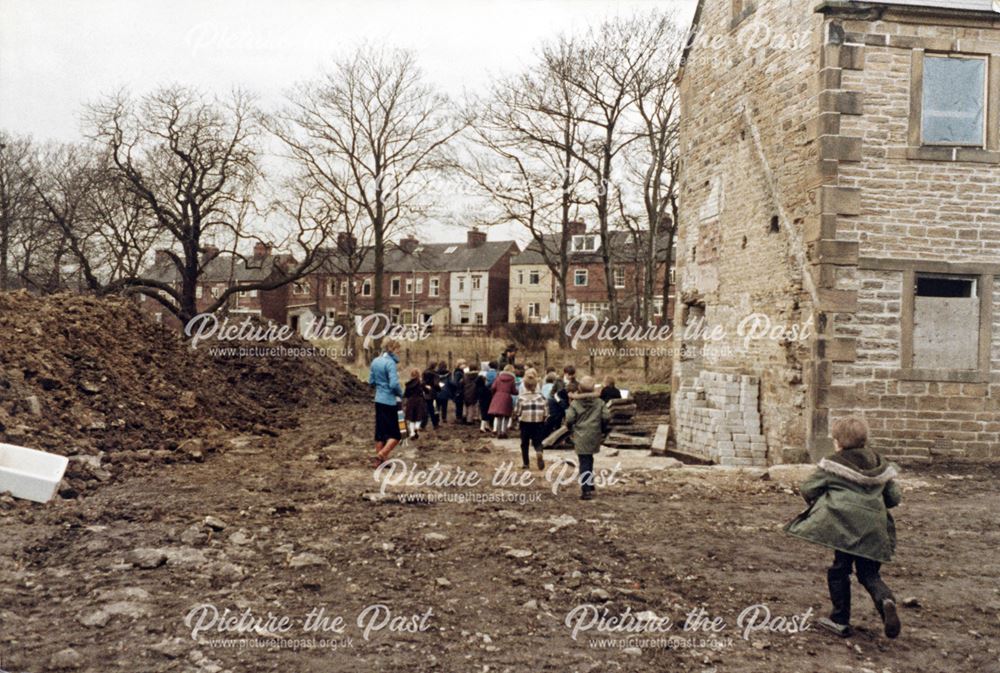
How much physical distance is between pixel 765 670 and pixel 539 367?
26.4m

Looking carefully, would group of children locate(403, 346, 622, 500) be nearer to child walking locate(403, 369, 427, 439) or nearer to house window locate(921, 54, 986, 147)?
child walking locate(403, 369, 427, 439)

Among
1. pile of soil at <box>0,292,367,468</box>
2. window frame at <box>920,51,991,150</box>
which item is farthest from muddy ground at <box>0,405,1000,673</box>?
window frame at <box>920,51,991,150</box>

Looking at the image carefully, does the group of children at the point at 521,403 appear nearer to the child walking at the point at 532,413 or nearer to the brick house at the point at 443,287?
the child walking at the point at 532,413

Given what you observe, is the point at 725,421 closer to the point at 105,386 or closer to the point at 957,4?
the point at 957,4

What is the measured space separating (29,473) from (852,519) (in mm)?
8406

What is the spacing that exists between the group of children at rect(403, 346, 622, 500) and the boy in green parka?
4.81m

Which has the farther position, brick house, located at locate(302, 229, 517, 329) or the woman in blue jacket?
brick house, located at locate(302, 229, 517, 329)

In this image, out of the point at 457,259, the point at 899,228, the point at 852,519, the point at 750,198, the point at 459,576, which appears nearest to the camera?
the point at 852,519

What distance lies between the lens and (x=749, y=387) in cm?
1481

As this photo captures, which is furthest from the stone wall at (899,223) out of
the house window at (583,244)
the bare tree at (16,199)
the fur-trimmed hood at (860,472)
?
the house window at (583,244)

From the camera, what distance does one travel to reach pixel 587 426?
34.3 ft

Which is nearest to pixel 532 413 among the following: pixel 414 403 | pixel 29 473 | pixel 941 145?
pixel 414 403

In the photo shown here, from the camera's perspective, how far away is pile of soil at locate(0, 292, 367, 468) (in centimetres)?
1237

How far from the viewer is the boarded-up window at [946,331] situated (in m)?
13.1
